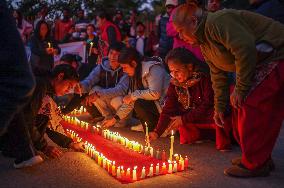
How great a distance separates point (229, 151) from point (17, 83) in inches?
142

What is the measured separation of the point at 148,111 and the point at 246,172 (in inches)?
77.2

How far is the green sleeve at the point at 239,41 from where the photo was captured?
3.20 metres

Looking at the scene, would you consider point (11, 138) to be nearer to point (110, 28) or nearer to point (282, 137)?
point (282, 137)

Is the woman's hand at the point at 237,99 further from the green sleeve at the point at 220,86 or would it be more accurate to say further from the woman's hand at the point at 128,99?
the woman's hand at the point at 128,99

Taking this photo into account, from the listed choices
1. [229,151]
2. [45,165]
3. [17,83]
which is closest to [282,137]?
[229,151]

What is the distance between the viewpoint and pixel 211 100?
4.78 meters

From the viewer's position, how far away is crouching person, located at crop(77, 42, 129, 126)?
19.5 ft

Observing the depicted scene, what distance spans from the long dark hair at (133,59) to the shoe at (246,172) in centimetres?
209

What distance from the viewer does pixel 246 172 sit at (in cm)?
363

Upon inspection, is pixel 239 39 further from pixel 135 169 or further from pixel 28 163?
pixel 28 163

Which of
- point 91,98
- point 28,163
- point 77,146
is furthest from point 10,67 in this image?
point 91,98

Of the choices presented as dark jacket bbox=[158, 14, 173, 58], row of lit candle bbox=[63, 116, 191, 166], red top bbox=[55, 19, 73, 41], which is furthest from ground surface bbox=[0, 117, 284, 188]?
red top bbox=[55, 19, 73, 41]

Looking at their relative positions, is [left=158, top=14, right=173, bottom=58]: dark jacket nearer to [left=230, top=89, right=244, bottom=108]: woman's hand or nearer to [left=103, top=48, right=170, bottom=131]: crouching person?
[left=103, top=48, right=170, bottom=131]: crouching person

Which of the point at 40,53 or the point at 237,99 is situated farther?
the point at 40,53
